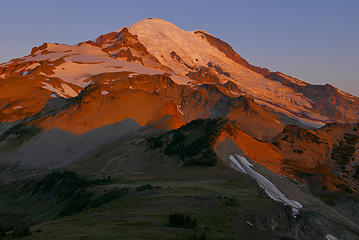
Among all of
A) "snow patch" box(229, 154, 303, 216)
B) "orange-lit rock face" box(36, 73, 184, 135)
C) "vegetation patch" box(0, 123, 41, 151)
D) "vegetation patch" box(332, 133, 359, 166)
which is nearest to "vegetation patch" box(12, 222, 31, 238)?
"snow patch" box(229, 154, 303, 216)

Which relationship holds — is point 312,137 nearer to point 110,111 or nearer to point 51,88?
point 110,111

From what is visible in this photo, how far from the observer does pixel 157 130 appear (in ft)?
253

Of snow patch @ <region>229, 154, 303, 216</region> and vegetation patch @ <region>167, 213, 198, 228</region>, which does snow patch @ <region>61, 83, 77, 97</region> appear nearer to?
snow patch @ <region>229, 154, 303, 216</region>

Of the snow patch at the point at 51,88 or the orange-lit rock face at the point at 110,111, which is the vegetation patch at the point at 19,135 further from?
the snow patch at the point at 51,88

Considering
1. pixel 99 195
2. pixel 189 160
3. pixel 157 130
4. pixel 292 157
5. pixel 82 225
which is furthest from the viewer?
pixel 157 130

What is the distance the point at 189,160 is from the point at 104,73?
413ft

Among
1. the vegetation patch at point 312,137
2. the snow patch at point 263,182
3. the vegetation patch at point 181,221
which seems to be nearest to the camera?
the vegetation patch at point 181,221

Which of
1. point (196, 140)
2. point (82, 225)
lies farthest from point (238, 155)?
point (82, 225)

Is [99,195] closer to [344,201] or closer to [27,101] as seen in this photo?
[344,201]

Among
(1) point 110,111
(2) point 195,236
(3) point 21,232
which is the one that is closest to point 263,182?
(2) point 195,236

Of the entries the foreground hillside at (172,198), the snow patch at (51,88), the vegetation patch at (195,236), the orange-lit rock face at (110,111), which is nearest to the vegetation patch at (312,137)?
the orange-lit rock face at (110,111)

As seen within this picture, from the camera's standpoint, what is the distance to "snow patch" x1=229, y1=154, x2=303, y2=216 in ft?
122

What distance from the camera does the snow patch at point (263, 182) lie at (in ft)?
122

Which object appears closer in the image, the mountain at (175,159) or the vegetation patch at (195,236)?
the vegetation patch at (195,236)
